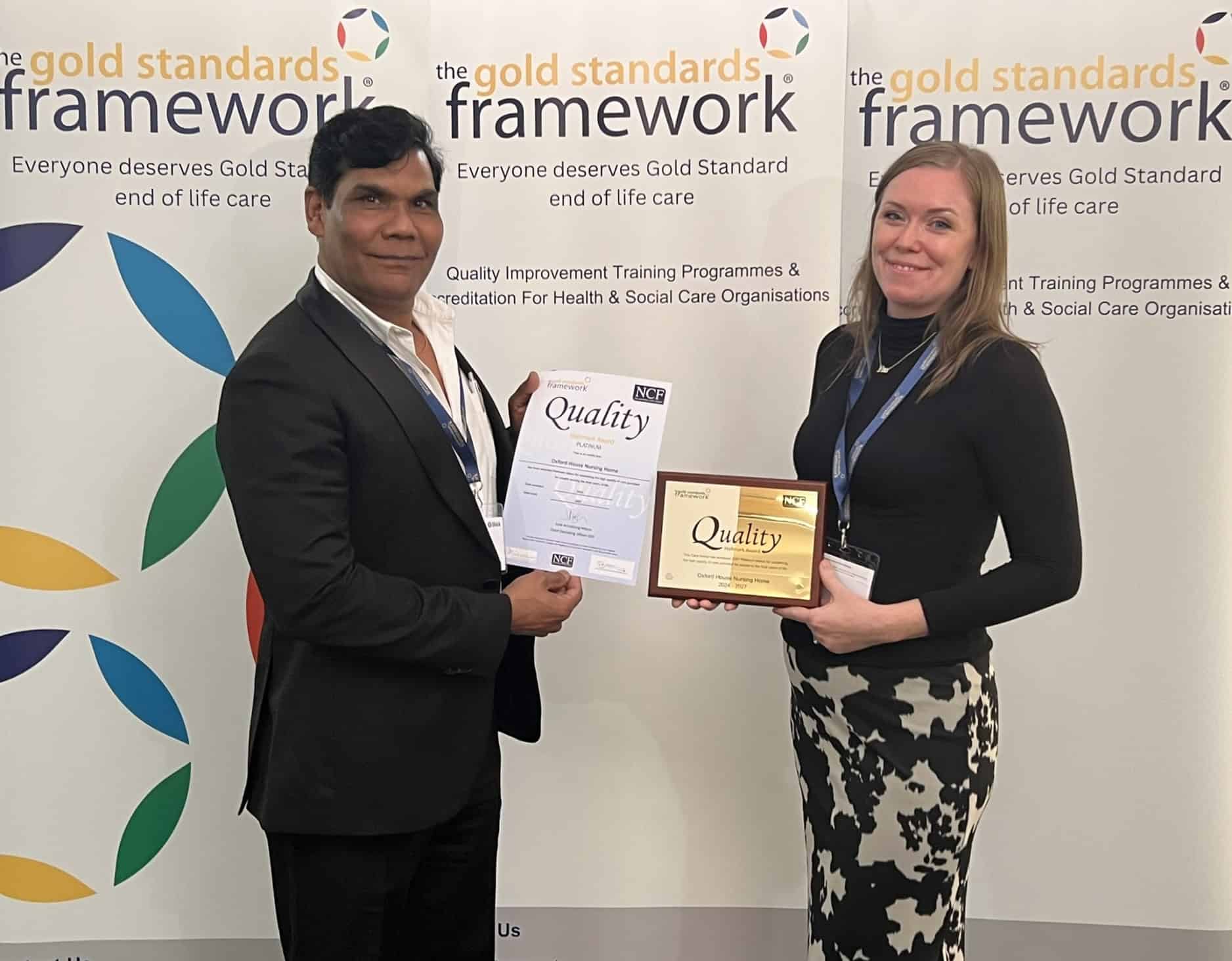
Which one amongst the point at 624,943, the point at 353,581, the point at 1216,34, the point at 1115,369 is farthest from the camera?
the point at 624,943

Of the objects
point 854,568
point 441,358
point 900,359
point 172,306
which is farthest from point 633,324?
point 172,306

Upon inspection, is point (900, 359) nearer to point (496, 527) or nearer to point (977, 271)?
point (977, 271)

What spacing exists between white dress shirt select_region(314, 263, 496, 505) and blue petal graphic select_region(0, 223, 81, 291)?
1.11 meters

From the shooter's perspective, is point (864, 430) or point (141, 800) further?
point (141, 800)

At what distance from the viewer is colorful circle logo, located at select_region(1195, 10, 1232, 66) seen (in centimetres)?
237

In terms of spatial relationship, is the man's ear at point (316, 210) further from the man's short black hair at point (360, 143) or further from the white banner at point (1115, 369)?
the white banner at point (1115, 369)

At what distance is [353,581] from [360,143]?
2.41ft

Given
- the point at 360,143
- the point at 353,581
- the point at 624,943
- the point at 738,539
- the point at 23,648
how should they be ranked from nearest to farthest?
the point at 353,581
the point at 360,143
the point at 738,539
the point at 23,648
the point at 624,943

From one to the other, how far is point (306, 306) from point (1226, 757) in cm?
242

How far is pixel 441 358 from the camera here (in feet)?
6.16

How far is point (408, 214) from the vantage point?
173 cm

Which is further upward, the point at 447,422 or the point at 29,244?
the point at 29,244

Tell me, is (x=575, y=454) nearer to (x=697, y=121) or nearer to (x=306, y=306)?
(x=306, y=306)

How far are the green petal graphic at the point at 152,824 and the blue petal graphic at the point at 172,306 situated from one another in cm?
107
